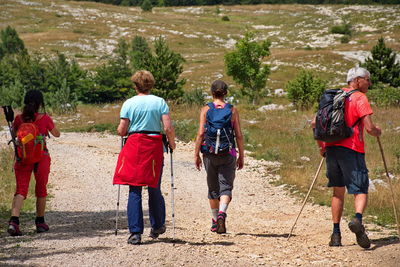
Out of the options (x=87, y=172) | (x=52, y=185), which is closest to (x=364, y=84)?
(x=52, y=185)

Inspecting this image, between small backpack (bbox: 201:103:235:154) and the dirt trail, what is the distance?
44.3 inches

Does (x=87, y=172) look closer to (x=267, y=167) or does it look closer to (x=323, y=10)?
(x=267, y=167)

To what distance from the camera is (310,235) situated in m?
7.91

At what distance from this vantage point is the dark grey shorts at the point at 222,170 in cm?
759

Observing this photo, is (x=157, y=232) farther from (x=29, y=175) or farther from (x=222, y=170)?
(x=29, y=175)

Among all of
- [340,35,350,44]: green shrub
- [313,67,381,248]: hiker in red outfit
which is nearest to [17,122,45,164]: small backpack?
[313,67,381,248]: hiker in red outfit

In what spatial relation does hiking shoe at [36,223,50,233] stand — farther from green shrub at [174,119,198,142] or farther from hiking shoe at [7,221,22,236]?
green shrub at [174,119,198,142]

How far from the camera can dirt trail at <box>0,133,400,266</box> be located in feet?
20.3

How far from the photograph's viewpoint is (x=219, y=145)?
7.42 metres

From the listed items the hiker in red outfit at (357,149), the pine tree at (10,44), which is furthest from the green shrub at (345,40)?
the hiker in red outfit at (357,149)

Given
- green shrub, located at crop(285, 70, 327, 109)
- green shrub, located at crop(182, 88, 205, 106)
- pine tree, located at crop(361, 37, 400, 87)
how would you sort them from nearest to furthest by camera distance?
green shrub, located at crop(182, 88, 205, 106) → green shrub, located at crop(285, 70, 327, 109) → pine tree, located at crop(361, 37, 400, 87)

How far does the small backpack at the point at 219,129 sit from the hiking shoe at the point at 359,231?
71.0 inches

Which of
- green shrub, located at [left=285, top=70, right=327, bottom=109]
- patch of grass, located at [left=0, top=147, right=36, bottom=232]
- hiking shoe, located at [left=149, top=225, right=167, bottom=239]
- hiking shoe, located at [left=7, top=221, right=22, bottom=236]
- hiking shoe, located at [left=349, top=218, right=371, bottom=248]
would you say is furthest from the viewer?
green shrub, located at [left=285, top=70, right=327, bottom=109]

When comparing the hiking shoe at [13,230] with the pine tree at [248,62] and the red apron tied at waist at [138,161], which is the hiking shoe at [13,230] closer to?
the red apron tied at waist at [138,161]
